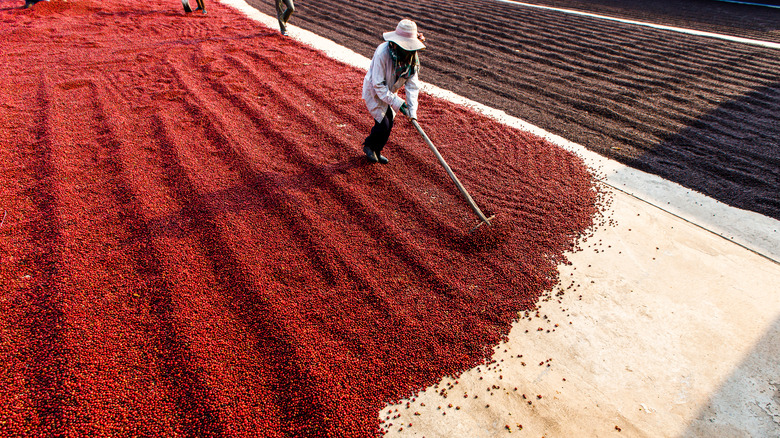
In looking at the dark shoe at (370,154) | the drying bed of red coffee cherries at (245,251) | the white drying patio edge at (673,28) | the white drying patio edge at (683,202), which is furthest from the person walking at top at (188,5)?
the white drying patio edge at (673,28)

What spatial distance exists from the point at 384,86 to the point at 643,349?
137 inches

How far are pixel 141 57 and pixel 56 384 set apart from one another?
23.6 feet

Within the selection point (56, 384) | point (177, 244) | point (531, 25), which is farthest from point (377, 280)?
point (531, 25)

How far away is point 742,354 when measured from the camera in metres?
3.23

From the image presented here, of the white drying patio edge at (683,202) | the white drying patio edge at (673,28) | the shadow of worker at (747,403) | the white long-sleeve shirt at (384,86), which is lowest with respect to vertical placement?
the shadow of worker at (747,403)

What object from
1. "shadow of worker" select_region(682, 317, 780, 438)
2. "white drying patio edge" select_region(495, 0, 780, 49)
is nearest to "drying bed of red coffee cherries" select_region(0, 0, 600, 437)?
"shadow of worker" select_region(682, 317, 780, 438)

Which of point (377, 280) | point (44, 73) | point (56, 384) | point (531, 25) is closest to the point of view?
point (56, 384)

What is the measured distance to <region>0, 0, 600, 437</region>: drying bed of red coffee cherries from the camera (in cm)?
281

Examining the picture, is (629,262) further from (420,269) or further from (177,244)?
(177,244)

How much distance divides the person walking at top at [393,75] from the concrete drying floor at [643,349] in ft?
8.37

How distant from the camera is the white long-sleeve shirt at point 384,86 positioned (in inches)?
177

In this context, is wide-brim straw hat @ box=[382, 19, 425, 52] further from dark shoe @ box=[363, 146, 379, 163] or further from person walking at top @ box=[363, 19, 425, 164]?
dark shoe @ box=[363, 146, 379, 163]

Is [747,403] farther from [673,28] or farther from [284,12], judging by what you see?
[673,28]

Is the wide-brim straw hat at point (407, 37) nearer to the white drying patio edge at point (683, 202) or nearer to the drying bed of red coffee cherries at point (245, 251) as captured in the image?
the drying bed of red coffee cherries at point (245, 251)
